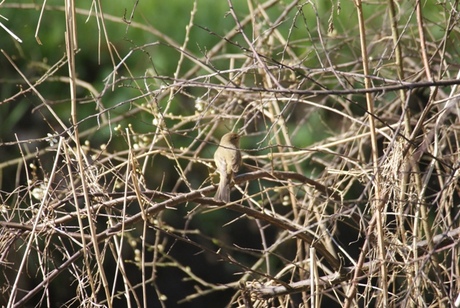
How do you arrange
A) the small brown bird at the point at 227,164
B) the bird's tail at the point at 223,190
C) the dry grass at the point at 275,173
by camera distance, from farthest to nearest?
the small brown bird at the point at 227,164, the bird's tail at the point at 223,190, the dry grass at the point at 275,173

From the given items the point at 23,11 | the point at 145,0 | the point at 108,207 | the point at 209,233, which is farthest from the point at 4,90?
the point at 108,207

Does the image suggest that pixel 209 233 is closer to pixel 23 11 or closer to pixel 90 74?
pixel 90 74

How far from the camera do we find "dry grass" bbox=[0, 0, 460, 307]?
224 cm

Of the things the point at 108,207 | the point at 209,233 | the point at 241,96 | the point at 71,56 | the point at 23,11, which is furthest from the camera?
Answer: the point at 209,233

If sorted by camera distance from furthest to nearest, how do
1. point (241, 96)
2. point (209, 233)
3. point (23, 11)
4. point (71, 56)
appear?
point (209, 233) < point (23, 11) < point (241, 96) < point (71, 56)

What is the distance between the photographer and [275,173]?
8.94 ft

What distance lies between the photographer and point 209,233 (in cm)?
599

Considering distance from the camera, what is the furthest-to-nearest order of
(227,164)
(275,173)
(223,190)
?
(227,164), (223,190), (275,173)

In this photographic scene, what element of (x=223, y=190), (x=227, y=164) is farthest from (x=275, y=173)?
(x=227, y=164)

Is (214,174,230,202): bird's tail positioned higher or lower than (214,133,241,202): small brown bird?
higher

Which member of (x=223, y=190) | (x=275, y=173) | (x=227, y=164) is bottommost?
(x=227, y=164)

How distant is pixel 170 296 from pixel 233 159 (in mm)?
2767

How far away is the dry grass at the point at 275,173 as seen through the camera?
2.24 meters

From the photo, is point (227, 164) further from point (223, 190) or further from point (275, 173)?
point (275, 173)
